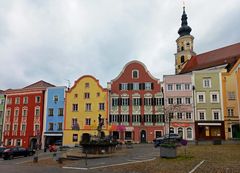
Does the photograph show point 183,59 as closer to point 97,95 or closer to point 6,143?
point 97,95

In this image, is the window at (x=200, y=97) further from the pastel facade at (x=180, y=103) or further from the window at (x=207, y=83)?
the window at (x=207, y=83)

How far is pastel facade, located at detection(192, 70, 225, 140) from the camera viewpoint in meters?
45.5

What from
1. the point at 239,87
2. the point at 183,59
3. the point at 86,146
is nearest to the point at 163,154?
the point at 86,146

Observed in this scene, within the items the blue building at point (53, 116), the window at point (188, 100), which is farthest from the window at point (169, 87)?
the blue building at point (53, 116)

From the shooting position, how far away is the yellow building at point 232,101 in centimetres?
4431

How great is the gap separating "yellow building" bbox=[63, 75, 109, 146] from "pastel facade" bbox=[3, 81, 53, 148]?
6.44 metres

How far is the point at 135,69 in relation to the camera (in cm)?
5075

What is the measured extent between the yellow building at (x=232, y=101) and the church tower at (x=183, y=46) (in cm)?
2965

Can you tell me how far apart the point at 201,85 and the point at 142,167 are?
1409 inches

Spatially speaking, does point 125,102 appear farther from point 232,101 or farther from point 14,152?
point 14,152

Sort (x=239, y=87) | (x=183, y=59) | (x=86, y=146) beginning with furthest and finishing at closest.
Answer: (x=183, y=59)
(x=239, y=87)
(x=86, y=146)

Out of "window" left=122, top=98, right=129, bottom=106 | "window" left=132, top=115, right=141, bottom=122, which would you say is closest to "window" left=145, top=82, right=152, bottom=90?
"window" left=122, top=98, right=129, bottom=106

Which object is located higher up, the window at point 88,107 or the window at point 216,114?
the window at point 88,107

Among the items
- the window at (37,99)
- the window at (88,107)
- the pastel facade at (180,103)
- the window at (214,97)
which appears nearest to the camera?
the pastel facade at (180,103)
